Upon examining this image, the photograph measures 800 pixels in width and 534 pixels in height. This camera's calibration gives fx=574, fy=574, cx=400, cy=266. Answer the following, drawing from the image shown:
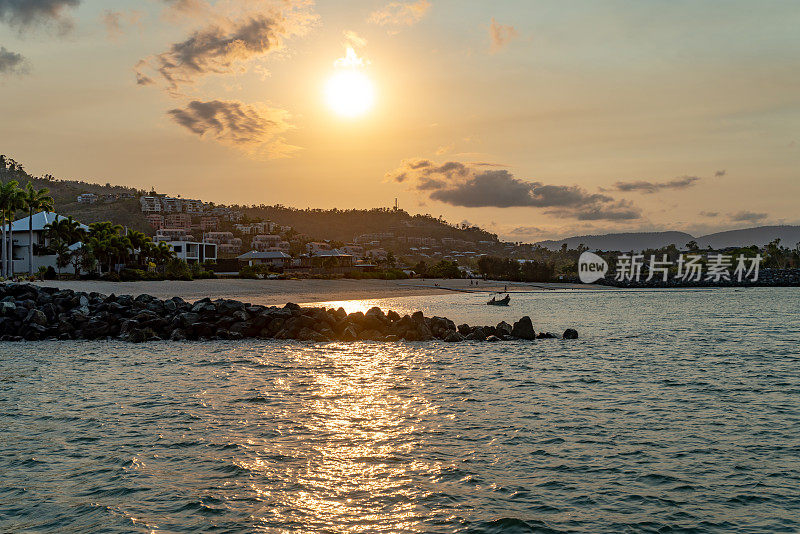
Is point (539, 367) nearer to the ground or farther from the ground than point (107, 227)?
nearer to the ground

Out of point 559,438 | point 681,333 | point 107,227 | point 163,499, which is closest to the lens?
point 163,499

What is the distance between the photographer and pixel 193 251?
403ft

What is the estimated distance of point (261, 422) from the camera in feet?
45.3

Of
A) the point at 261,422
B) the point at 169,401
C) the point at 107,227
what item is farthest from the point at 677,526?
the point at 107,227

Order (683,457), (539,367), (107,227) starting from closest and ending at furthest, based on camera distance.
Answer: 1. (683,457)
2. (539,367)
3. (107,227)

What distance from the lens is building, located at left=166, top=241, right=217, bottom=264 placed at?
118m

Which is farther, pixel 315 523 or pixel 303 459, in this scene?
pixel 303 459

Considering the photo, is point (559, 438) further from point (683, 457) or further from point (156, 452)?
point (156, 452)

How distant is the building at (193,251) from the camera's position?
11781cm

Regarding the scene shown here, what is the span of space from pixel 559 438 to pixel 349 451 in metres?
4.65

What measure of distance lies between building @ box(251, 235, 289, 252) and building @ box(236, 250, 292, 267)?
49851 mm

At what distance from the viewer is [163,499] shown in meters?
9.16

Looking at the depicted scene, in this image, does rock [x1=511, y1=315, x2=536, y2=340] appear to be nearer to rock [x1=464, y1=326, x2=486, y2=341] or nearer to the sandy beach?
rock [x1=464, y1=326, x2=486, y2=341]

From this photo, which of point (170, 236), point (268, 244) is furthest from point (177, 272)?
point (268, 244)
